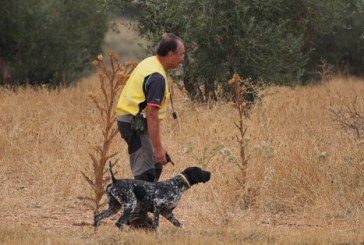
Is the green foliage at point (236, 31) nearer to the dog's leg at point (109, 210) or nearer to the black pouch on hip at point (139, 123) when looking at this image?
the black pouch on hip at point (139, 123)

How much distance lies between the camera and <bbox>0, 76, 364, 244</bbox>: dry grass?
7.66 metres

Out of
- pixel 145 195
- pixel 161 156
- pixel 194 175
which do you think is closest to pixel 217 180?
pixel 194 175

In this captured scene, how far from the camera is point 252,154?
405 inches

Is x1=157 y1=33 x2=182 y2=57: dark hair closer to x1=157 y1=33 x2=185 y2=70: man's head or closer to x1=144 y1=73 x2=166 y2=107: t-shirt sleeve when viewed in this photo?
x1=157 y1=33 x2=185 y2=70: man's head

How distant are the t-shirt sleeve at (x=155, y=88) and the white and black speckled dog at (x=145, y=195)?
0.74 meters

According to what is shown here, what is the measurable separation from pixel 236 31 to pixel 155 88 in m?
8.08

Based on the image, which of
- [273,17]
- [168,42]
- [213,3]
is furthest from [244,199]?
[273,17]

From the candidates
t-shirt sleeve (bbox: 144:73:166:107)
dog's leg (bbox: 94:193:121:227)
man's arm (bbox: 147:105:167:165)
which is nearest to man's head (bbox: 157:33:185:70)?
t-shirt sleeve (bbox: 144:73:166:107)

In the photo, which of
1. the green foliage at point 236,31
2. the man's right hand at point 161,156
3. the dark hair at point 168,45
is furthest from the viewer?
the green foliage at point 236,31

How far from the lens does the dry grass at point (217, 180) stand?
7.66 m

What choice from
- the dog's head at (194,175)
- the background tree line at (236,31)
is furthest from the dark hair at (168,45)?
the background tree line at (236,31)

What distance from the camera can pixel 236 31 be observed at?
50.2ft

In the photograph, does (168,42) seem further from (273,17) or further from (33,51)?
(33,51)

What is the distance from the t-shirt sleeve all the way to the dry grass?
122cm
